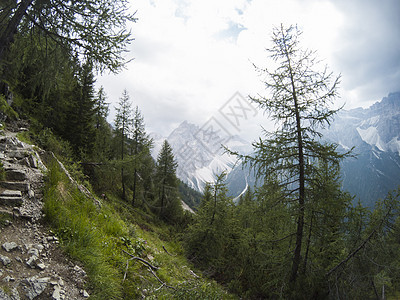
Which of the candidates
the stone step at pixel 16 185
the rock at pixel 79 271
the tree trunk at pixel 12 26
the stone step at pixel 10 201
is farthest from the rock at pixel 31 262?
the tree trunk at pixel 12 26

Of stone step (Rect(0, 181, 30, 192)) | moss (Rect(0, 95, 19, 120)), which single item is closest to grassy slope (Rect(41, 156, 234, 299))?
stone step (Rect(0, 181, 30, 192))

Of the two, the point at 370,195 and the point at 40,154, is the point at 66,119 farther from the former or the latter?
the point at 370,195

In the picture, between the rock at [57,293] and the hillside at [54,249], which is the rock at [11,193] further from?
the rock at [57,293]

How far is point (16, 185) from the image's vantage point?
12.3 feet

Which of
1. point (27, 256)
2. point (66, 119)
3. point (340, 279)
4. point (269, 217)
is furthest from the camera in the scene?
point (66, 119)

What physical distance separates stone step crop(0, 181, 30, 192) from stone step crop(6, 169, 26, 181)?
7.2 inches

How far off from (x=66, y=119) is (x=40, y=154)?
1251cm


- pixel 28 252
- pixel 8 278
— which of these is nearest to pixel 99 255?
pixel 28 252

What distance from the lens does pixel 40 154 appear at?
207 inches

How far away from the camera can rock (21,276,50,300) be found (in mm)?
2432

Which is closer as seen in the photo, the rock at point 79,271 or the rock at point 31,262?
the rock at point 31,262

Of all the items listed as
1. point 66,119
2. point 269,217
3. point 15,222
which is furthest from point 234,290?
point 66,119

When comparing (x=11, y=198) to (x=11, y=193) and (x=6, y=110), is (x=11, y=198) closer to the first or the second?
(x=11, y=193)

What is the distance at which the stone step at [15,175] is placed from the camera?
3945mm
